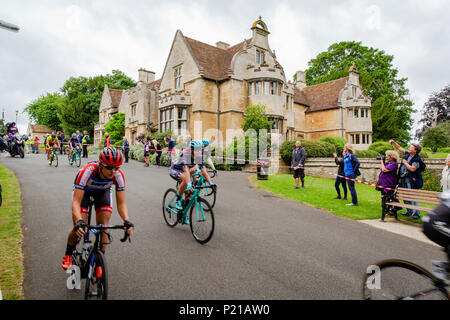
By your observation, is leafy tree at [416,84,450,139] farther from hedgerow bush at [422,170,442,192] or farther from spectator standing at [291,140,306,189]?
spectator standing at [291,140,306,189]

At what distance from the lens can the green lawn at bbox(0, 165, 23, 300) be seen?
3.62 metres

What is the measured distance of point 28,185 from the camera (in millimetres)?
11148

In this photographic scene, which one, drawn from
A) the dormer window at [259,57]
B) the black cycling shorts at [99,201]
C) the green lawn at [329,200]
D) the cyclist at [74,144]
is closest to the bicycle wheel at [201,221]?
the black cycling shorts at [99,201]

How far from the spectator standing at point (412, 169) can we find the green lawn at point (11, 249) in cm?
869

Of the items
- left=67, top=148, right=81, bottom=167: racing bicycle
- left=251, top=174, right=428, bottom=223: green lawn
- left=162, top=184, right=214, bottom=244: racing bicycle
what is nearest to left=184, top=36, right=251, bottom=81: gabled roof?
left=67, top=148, right=81, bottom=167: racing bicycle

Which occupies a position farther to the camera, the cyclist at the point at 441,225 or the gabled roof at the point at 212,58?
the gabled roof at the point at 212,58

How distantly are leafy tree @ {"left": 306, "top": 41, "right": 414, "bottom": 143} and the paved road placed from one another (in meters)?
35.9

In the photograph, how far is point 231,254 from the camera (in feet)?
16.5

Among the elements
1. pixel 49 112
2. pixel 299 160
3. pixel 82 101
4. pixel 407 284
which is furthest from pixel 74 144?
pixel 49 112

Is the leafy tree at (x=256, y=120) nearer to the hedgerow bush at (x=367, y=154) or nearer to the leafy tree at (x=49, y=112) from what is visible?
the hedgerow bush at (x=367, y=154)

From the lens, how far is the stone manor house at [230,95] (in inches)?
1080

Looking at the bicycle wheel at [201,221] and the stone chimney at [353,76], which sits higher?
the stone chimney at [353,76]

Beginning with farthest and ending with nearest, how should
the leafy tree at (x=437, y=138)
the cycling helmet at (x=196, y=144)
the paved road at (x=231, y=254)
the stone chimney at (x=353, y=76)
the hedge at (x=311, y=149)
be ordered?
the stone chimney at (x=353, y=76)
the leafy tree at (x=437, y=138)
the hedge at (x=311, y=149)
the cycling helmet at (x=196, y=144)
the paved road at (x=231, y=254)

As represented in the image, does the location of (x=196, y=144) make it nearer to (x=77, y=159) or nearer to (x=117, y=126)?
(x=77, y=159)
